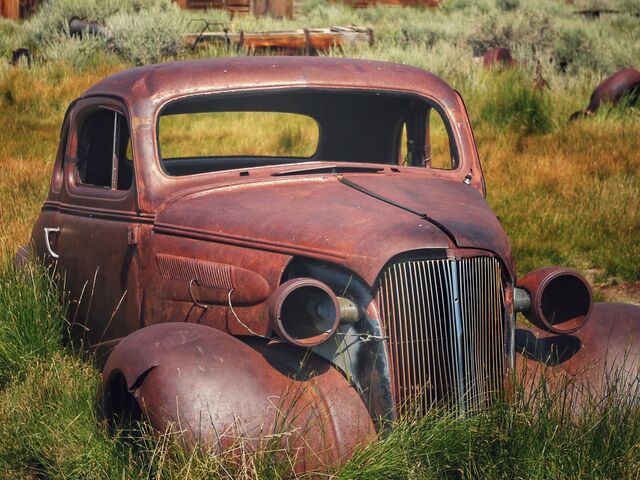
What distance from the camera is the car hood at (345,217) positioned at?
3799 millimetres

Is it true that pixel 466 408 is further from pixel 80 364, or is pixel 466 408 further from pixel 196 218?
pixel 80 364

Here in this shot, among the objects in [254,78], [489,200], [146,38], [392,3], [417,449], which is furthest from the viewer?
[392,3]

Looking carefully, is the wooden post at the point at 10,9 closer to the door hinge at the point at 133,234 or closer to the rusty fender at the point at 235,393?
the door hinge at the point at 133,234

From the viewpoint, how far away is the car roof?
479 centimetres

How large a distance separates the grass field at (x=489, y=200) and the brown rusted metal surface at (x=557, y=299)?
19.1 inches

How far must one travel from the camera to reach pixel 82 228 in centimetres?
512

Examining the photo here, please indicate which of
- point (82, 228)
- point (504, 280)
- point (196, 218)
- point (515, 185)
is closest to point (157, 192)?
point (196, 218)

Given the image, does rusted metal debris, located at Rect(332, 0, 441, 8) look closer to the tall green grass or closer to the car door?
the car door

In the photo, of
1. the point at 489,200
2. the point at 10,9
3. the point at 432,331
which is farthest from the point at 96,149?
the point at 10,9

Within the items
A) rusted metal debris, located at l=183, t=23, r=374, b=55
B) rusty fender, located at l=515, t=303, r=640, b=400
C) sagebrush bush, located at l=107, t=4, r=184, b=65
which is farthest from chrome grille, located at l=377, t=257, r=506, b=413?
rusted metal debris, located at l=183, t=23, r=374, b=55

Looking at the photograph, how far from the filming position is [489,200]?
9625 mm

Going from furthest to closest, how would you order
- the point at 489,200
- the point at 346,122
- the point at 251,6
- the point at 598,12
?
the point at 251,6
the point at 598,12
the point at 489,200
the point at 346,122

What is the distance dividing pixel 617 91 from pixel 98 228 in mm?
9701

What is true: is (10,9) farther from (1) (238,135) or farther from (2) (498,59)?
(1) (238,135)
